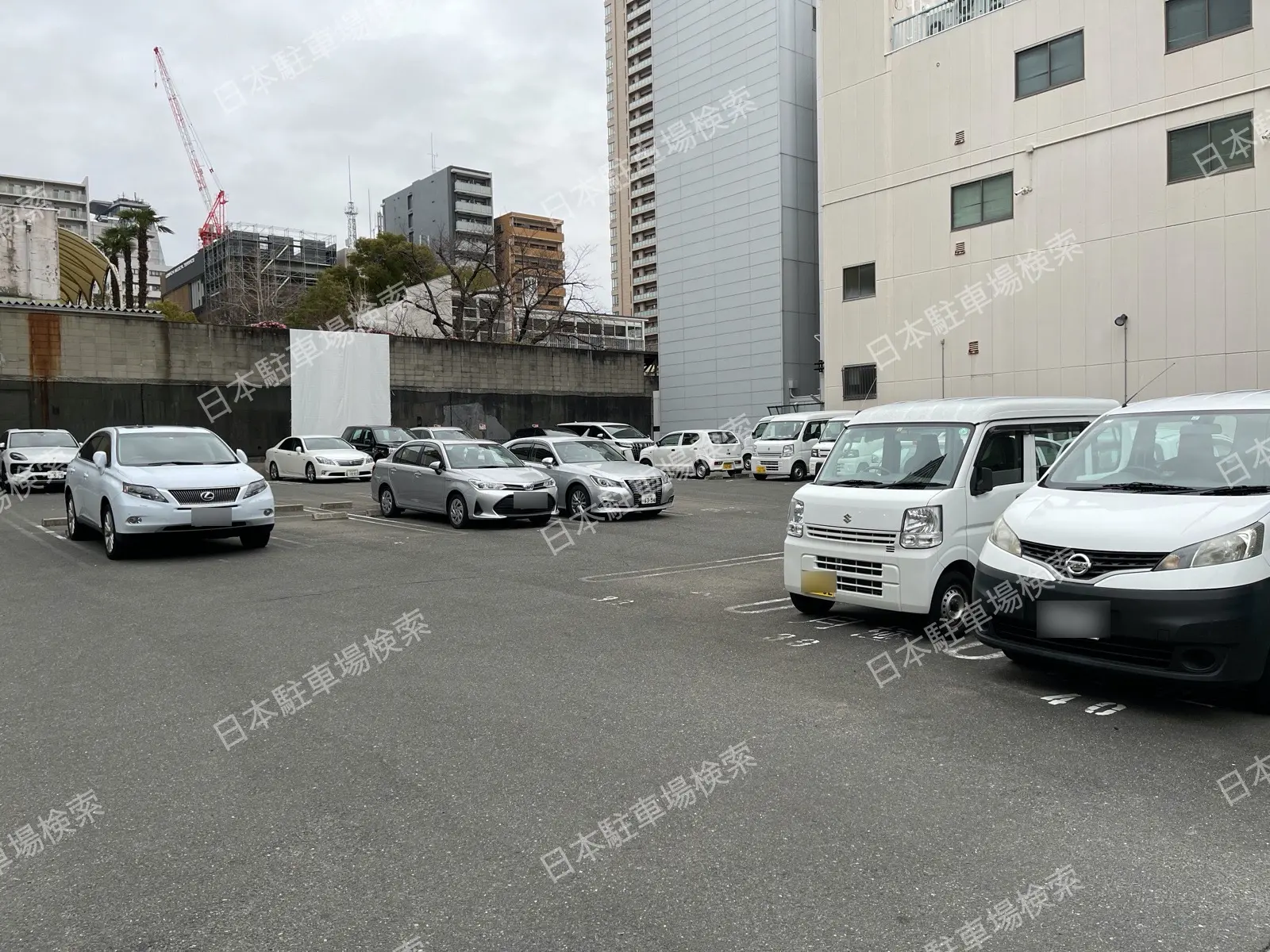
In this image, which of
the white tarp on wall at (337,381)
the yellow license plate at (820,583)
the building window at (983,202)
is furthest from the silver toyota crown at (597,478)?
the white tarp on wall at (337,381)

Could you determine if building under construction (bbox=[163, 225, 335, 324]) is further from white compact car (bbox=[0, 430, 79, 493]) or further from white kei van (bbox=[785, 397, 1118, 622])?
white kei van (bbox=[785, 397, 1118, 622])

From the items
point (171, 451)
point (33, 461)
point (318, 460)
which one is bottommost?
point (318, 460)

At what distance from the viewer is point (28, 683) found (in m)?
5.96

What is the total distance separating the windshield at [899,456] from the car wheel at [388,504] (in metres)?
10.2

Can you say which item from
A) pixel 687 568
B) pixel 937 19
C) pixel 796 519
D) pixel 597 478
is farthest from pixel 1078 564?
pixel 937 19

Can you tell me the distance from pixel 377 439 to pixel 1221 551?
27.1 metres

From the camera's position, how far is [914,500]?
700cm

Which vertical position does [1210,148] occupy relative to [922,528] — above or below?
above

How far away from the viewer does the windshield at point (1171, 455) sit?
566 centimetres

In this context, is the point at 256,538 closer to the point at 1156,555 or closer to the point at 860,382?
the point at 1156,555

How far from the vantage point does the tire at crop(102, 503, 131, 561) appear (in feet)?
36.8

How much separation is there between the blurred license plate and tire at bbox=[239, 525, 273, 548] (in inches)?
381

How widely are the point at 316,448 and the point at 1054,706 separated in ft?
79.4

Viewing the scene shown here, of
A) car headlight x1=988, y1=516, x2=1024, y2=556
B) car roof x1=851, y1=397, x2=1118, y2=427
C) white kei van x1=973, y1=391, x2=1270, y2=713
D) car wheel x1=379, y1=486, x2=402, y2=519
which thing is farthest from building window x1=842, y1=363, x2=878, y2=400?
car headlight x1=988, y1=516, x2=1024, y2=556
